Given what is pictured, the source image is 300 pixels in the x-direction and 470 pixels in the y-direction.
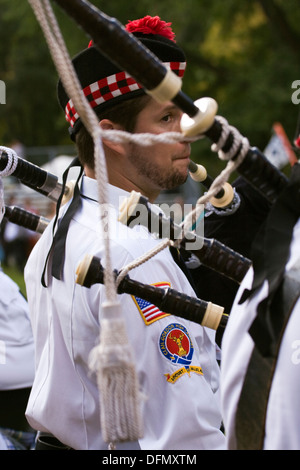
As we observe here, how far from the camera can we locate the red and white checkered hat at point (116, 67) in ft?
7.52

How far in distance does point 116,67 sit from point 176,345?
95cm

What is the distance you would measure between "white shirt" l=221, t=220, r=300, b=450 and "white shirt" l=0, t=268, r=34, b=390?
1.84m

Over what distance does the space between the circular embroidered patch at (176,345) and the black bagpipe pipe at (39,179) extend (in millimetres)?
729

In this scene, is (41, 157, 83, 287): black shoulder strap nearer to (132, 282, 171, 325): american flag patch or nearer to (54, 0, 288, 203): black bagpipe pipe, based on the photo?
(132, 282, 171, 325): american flag patch

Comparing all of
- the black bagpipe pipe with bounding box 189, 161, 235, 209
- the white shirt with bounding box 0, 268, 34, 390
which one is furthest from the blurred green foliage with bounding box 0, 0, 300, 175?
the black bagpipe pipe with bounding box 189, 161, 235, 209

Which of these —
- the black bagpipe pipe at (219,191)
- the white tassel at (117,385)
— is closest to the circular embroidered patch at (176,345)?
the black bagpipe pipe at (219,191)

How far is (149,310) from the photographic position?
2.00 meters

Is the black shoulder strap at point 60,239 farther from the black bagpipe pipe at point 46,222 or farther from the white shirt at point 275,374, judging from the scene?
the white shirt at point 275,374

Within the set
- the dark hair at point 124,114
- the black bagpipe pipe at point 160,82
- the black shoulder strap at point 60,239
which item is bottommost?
the black shoulder strap at point 60,239

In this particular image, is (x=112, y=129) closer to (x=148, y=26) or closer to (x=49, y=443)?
(x=148, y=26)

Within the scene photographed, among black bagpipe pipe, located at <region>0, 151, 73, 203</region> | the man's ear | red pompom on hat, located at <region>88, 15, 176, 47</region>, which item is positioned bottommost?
black bagpipe pipe, located at <region>0, 151, 73, 203</region>

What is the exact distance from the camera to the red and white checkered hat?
229 cm

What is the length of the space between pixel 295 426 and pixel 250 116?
1306 cm

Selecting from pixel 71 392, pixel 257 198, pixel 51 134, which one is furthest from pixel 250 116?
pixel 51 134
